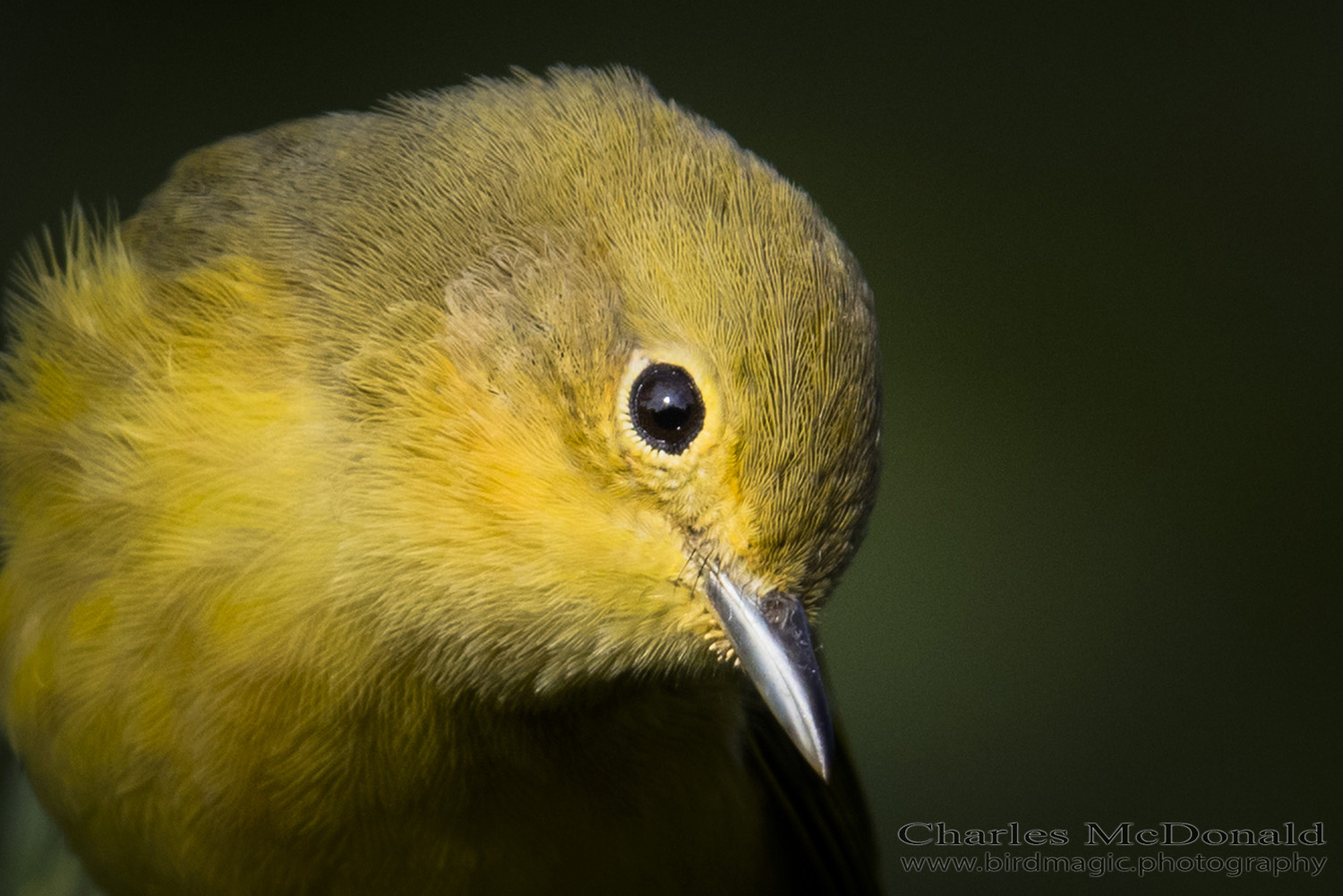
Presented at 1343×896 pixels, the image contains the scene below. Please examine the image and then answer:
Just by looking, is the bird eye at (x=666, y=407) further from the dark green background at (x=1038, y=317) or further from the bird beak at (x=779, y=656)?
the dark green background at (x=1038, y=317)

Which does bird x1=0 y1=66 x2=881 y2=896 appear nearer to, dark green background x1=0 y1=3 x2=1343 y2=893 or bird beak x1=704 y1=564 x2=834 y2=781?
bird beak x1=704 y1=564 x2=834 y2=781

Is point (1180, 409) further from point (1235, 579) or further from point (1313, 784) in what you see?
point (1313, 784)

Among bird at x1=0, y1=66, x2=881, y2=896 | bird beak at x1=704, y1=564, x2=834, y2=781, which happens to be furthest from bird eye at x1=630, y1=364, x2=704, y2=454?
bird beak at x1=704, y1=564, x2=834, y2=781

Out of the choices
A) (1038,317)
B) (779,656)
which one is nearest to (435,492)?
(779,656)

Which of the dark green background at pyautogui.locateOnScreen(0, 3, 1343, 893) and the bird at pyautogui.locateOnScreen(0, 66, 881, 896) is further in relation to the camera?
the dark green background at pyautogui.locateOnScreen(0, 3, 1343, 893)

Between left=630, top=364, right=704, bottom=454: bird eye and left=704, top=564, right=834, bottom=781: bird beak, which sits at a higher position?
left=630, top=364, right=704, bottom=454: bird eye

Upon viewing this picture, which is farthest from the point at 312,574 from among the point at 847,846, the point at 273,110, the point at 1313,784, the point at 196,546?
the point at 1313,784

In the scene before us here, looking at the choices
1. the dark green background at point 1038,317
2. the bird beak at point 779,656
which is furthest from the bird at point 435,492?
the dark green background at point 1038,317
